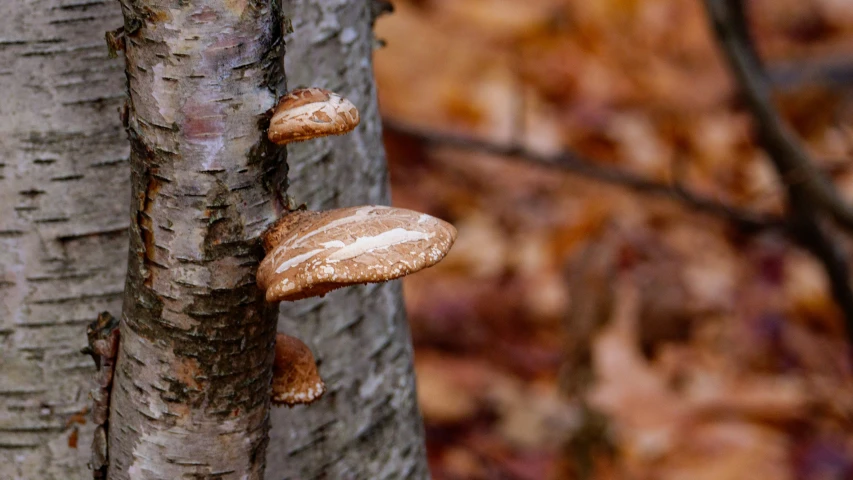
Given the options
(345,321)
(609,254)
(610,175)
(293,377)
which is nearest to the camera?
(293,377)

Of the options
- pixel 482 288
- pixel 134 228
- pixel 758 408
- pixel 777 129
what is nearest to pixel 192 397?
pixel 134 228

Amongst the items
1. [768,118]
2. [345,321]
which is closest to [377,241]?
[345,321]

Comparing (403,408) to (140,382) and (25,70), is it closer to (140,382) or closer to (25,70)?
(140,382)

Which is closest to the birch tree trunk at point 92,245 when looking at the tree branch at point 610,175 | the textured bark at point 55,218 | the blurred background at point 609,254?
the textured bark at point 55,218

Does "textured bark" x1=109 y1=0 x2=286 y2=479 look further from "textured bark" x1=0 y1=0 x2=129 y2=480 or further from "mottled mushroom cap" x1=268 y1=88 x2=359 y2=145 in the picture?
"textured bark" x1=0 y1=0 x2=129 y2=480

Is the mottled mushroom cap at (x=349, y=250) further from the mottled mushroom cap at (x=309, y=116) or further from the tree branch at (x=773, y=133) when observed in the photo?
the tree branch at (x=773, y=133)

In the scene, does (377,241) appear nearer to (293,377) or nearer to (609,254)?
(293,377)
